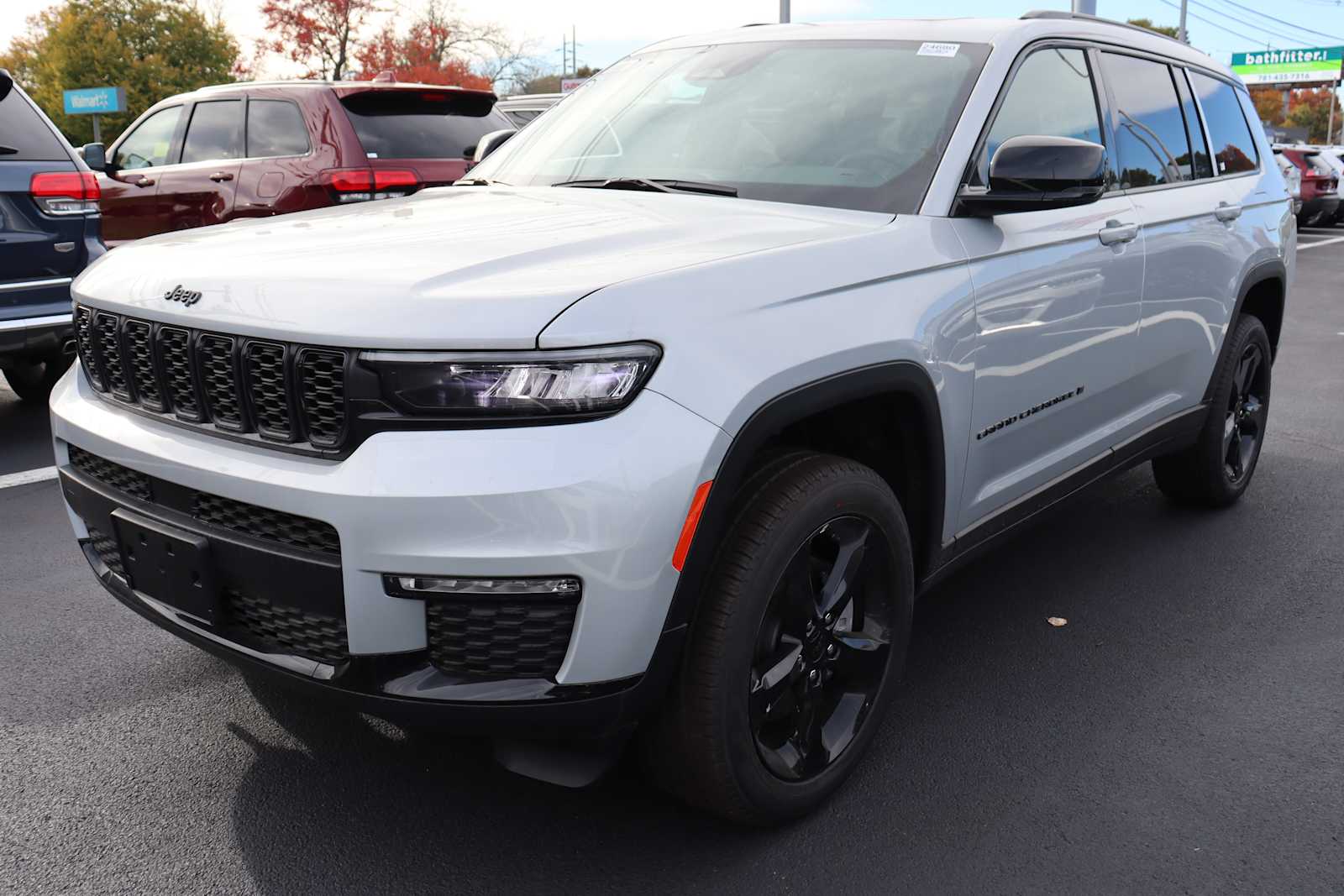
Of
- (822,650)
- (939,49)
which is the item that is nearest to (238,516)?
(822,650)

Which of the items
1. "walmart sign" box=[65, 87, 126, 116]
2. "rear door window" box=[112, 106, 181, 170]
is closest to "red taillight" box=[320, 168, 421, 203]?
"rear door window" box=[112, 106, 181, 170]

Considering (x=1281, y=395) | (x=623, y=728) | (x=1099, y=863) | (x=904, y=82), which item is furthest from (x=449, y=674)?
(x=1281, y=395)

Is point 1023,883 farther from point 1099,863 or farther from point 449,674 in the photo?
point 449,674

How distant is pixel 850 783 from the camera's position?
276cm

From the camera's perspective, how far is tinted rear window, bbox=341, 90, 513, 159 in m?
7.40

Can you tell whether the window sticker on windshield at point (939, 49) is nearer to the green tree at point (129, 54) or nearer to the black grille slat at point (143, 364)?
the black grille slat at point (143, 364)

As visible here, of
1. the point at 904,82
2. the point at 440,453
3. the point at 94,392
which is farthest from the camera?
the point at 904,82

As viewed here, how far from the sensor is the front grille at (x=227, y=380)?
2.07 meters

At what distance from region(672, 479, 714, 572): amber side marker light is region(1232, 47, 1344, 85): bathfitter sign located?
93.5 metres

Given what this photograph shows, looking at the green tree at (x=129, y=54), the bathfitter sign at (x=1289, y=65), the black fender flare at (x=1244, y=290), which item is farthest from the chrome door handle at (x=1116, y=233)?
the bathfitter sign at (x=1289, y=65)

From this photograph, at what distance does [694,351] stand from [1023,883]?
1.28 m

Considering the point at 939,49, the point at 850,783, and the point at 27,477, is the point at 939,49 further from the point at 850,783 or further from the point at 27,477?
the point at 27,477

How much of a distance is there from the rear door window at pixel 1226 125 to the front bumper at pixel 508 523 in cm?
322

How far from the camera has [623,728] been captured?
2184mm
